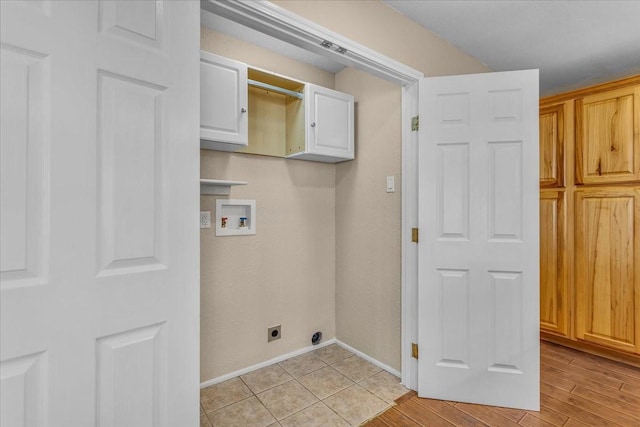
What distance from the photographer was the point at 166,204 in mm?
1048

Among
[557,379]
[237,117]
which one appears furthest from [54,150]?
[557,379]

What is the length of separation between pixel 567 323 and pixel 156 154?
3455 mm

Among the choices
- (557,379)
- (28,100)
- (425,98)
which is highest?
(425,98)

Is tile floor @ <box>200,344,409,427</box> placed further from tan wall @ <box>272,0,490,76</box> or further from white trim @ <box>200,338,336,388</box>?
tan wall @ <box>272,0,490,76</box>

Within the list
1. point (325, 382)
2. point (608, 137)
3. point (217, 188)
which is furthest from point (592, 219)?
point (217, 188)

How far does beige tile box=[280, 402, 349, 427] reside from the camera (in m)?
1.75

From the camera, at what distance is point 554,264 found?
9.23 ft

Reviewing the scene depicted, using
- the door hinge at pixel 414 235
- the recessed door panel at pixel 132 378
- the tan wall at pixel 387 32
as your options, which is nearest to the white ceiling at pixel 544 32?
the tan wall at pixel 387 32

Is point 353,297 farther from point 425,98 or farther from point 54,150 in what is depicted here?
point 54,150

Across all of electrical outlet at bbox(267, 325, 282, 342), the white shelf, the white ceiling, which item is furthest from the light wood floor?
the white ceiling

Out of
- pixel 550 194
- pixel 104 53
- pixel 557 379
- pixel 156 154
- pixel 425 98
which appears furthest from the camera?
pixel 550 194

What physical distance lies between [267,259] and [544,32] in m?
2.59

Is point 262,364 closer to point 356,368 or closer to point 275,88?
point 356,368

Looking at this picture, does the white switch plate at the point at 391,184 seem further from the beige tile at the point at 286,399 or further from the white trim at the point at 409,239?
the beige tile at the point at 286,399
